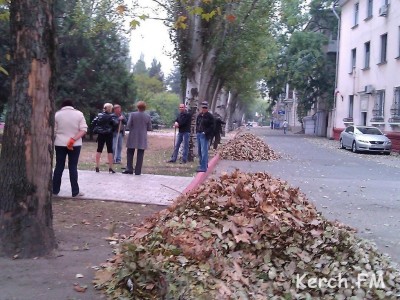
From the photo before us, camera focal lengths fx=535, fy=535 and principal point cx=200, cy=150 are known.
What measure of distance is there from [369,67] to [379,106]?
3233 mm

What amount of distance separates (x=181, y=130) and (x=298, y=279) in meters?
10.6

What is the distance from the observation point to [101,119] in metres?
11.2

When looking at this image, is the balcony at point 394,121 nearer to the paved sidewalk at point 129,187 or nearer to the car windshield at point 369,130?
the car windshield at point 369,130

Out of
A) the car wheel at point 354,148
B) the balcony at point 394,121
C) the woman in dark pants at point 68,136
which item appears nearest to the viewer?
the woman in dark pants at point 68,136

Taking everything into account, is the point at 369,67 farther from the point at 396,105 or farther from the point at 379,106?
the point at 396,105

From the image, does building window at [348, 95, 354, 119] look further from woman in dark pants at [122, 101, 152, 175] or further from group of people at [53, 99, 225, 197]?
woman in dark pants at [122, 101, 152, 175]

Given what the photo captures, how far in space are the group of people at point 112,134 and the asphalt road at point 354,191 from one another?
202 centimetres

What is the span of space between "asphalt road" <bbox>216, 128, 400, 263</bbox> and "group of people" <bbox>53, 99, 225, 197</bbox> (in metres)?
2.02

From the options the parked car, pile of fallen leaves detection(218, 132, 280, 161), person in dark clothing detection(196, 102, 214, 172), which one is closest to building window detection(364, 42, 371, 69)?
the parked car

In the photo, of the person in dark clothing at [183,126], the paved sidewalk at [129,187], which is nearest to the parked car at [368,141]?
the person in dark clothing at [183,126]

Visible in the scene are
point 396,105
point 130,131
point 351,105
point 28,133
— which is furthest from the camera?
point 351,105

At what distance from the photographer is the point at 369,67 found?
1252 inches

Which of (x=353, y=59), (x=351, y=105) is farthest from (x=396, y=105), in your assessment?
(x=353, y=59)

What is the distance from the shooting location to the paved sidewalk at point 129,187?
8.73m
